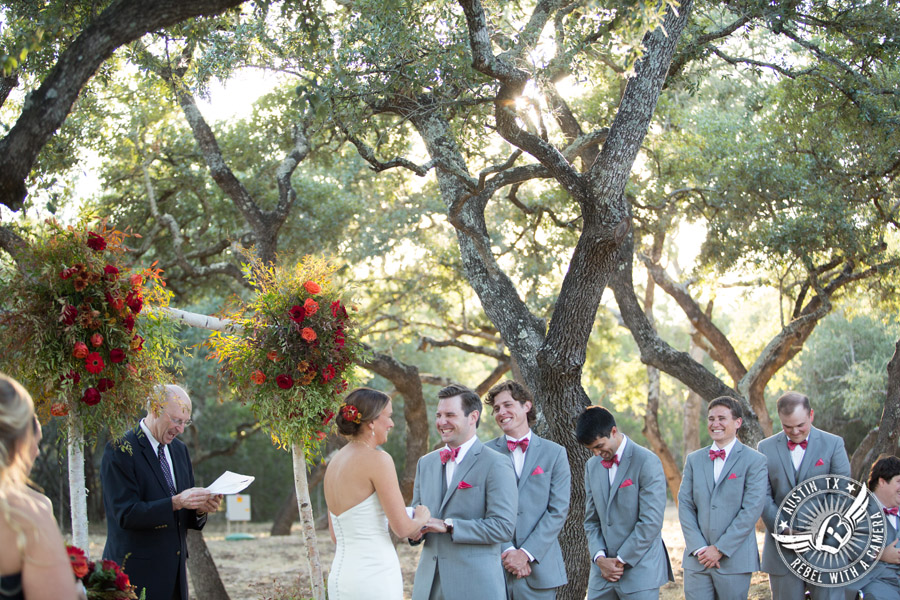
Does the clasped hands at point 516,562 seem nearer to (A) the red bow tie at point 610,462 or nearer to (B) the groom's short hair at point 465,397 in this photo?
(A) the red bow tie at point 610,462

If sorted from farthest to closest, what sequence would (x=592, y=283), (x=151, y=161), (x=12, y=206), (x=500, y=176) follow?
(x=151, y=161), (x=500, y=176), (x=592, y=283), (x=12, y=206)

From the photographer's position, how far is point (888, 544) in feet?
18.0

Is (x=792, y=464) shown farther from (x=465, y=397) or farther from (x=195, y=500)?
(x=195, y=500)

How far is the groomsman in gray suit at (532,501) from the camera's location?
5.00 metres

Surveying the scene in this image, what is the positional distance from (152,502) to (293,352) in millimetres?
1455

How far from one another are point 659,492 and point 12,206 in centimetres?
391

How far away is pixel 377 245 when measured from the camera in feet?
50.3

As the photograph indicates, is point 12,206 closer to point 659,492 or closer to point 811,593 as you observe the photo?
point 659,492

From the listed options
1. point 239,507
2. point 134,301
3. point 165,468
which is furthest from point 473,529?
point 239,507

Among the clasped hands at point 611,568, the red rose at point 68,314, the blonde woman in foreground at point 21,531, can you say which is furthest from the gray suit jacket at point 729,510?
the blonde woman in foreground at point 21,531

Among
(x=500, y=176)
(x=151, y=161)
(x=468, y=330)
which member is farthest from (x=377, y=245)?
(x=500, y=176)

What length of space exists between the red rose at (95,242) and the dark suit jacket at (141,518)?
1.07 metres

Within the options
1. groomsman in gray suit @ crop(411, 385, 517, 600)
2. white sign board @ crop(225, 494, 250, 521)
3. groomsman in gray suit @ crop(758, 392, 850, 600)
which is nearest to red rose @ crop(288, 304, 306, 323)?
groomsman in gray suit @ crop(411, 385, 517, 600)

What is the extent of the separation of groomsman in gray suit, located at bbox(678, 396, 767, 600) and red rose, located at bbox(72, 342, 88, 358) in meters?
3.66
